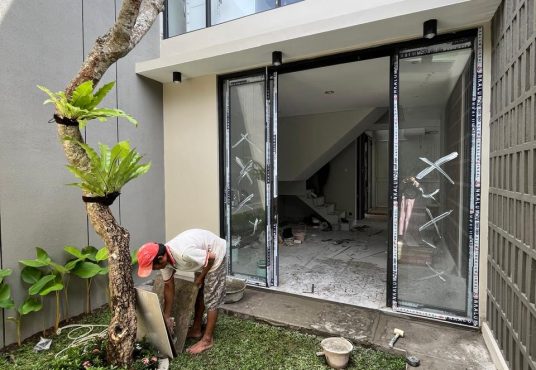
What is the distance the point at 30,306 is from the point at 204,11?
373 centimetres

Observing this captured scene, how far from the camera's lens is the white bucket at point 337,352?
2135 millimetres

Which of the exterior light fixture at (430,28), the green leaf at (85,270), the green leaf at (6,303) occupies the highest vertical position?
the exterior light fixture at (430,28)

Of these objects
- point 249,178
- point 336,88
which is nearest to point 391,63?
point 336,88

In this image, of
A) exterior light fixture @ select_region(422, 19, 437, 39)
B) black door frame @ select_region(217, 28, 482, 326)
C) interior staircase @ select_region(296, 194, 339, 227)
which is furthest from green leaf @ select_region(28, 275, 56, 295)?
interior staircase @ select_region(296, 194, 339, 227)

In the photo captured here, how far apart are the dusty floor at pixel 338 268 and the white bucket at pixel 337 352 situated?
0.86 meters

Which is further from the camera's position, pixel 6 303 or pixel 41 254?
pixel 41 254

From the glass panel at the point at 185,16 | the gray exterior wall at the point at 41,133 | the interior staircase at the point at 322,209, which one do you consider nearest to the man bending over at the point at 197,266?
the gray exterior wall at the point at 41,133

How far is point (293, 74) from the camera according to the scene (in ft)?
11.9

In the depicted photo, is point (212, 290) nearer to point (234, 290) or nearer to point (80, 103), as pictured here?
point (234, 290)

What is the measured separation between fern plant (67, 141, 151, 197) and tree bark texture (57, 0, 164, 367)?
11cm

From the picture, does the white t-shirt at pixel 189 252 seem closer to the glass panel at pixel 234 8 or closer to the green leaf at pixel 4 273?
the green leaf at pixel 4 273

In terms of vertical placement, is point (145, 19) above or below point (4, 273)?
above

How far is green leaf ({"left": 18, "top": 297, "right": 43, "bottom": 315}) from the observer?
2.49m

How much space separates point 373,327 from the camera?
261 cm
